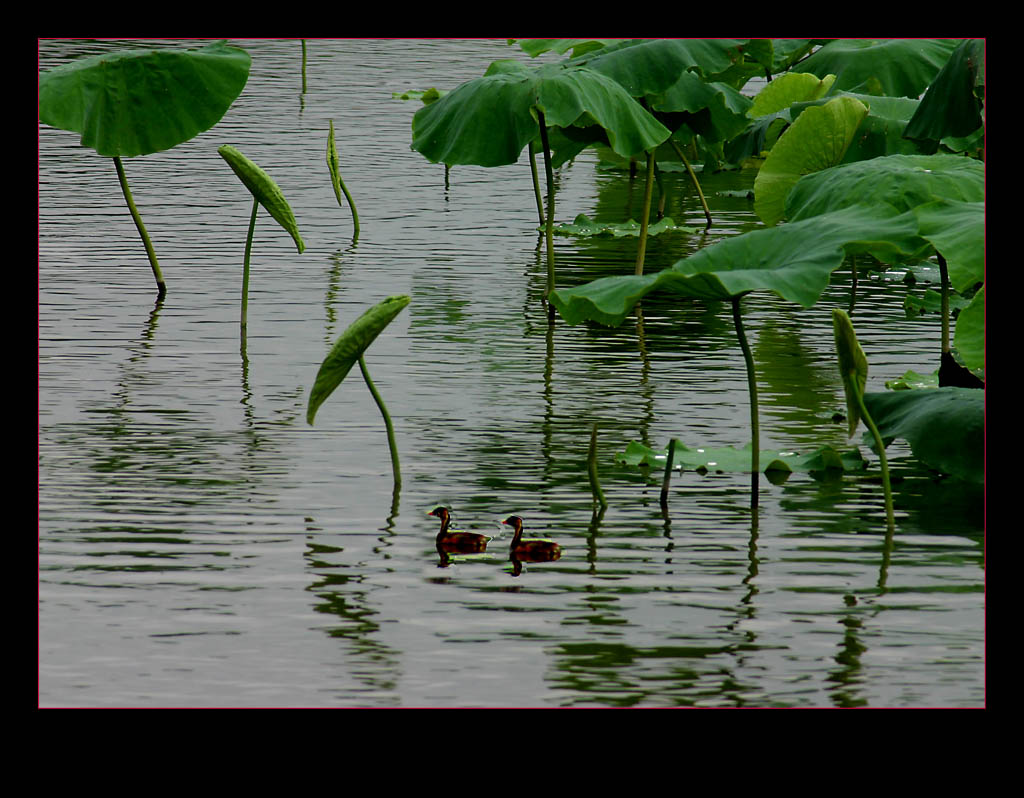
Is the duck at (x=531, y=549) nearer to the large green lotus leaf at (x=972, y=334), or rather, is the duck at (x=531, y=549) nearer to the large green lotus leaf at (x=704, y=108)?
the large green lotus leaf at (x=972, y=334)

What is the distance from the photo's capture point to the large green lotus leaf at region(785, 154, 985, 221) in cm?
479

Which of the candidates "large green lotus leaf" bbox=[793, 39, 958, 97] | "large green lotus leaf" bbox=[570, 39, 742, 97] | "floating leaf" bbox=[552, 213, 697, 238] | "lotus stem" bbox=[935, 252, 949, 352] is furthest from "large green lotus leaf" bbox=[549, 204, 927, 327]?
"large green lotus leaf" bbox=[793, 39, 958, 97]

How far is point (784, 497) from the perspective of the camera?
4355 millimetres

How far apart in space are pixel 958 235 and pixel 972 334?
1.79 feet

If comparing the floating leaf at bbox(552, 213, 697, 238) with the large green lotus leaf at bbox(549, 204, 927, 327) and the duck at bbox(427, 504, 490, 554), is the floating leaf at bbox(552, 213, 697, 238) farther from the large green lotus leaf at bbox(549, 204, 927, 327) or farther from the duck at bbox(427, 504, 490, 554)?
the duck at bbox(427, 504, 490, 554)

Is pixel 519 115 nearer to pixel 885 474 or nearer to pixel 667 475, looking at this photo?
pixel 667 475

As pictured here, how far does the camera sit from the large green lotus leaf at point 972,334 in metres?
4.55

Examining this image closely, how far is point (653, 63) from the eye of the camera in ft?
21.5

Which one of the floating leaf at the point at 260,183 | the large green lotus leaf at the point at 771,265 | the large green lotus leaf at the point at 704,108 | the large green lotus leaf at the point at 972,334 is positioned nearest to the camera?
the large green lotus leaf at the point at 771,265

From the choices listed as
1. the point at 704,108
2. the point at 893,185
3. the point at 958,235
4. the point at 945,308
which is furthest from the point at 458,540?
the point at 704,108

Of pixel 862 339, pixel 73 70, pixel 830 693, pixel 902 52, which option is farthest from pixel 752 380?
pixel 902 52

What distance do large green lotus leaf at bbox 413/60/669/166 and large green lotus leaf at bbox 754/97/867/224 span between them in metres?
0.47

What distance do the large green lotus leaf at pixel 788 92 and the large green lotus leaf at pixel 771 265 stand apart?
3683 mm

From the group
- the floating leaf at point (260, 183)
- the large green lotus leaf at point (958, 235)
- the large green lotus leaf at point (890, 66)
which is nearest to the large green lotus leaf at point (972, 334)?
the large green lotus leaf at point (958, 235)
